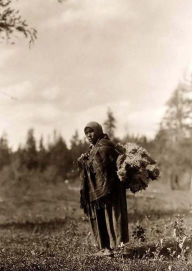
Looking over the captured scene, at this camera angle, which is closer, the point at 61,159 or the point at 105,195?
the point at 105,195

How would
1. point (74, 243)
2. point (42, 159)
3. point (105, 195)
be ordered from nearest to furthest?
point (105, 195), point (74, 243), point (42, 159)

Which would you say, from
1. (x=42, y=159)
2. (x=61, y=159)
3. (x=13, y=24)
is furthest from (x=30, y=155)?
(x=13, y=24)

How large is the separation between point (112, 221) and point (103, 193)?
64cm

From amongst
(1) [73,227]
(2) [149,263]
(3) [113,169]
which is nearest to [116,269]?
(2) [149,263]

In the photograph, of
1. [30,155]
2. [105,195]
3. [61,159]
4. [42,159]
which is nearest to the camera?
[105,195]

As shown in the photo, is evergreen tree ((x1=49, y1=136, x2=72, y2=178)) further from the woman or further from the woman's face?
the woman's face

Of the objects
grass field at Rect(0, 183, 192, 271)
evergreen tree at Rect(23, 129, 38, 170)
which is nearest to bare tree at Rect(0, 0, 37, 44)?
grass field at Rect(0, 183, 192, 271)

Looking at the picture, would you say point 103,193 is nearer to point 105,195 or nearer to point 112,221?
point 105,195

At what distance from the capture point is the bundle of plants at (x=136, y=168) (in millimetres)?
10000

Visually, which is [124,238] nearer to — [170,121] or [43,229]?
[43,229]

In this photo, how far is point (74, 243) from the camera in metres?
12.5

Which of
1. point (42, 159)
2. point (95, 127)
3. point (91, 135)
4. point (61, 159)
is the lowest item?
point (91, 135)

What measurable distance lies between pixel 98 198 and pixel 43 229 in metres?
7.20

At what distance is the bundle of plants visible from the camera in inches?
394
